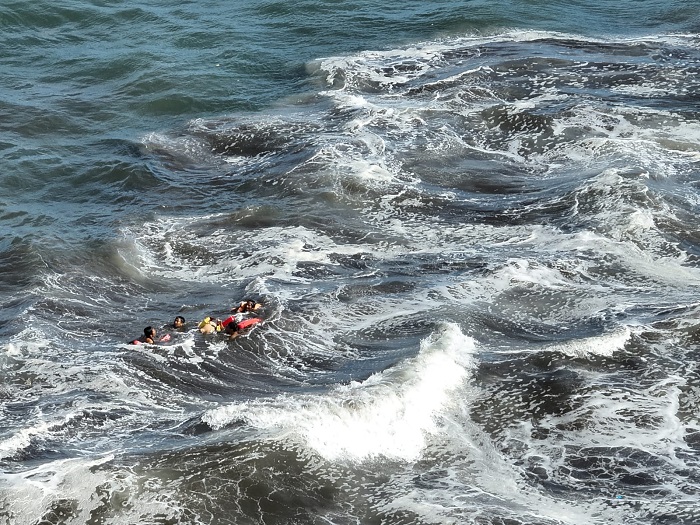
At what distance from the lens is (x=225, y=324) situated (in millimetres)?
16922

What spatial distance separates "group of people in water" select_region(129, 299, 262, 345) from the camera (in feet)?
54.3

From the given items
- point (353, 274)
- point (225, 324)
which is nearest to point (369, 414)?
point (225, 324)

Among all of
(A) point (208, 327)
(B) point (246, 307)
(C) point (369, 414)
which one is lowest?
(C) point (369, 414)

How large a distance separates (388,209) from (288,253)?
2958mm

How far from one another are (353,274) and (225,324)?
9.89ft

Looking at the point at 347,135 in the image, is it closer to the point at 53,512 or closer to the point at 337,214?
the point at 337,214

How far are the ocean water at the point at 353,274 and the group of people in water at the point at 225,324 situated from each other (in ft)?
0.53

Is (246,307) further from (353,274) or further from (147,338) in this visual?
(353,274)

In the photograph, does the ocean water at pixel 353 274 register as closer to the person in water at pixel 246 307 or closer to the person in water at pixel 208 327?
the person in water at pixel 208 327

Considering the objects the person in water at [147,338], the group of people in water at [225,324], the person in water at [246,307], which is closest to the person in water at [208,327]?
the group of people in water at [225,324]

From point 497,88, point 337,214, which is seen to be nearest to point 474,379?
point 337,214

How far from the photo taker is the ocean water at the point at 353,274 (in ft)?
42.0

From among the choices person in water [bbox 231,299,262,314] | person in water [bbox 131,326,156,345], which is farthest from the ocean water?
person in water [bbox 231,299,262,314]

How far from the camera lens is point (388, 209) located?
70.5ft
